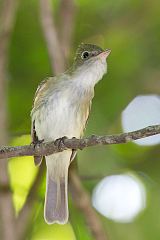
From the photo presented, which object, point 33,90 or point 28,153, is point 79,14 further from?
point 28,153

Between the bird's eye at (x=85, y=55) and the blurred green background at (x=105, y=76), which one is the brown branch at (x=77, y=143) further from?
the blurred green background at (x=105, y=76)

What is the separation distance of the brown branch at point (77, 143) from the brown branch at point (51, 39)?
932 mm

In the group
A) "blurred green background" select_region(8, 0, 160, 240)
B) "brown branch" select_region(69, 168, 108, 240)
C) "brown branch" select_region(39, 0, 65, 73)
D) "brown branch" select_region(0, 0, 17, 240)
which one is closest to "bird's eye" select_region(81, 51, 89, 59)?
"brown branch" select_region(39, 0, 65, 73)

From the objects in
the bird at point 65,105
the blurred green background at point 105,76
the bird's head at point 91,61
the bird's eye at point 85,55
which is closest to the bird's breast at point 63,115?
the bird at point 65,105

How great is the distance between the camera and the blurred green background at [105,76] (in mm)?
5234

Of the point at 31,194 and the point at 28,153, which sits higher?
the point at 31,194

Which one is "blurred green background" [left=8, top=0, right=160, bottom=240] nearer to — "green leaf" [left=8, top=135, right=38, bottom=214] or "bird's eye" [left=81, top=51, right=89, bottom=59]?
"green leaf" [left=8, top=135, right=38, bottom=214]

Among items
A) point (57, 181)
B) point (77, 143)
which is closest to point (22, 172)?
point (57, 181)

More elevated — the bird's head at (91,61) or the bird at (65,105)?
the bird's head at (91,61)

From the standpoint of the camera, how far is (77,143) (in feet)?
A: 11.0

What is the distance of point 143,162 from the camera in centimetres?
534

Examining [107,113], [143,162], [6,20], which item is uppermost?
[6,20]

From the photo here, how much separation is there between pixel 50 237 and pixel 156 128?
88.2 inches

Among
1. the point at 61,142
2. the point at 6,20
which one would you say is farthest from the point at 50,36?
the point at 61,142
